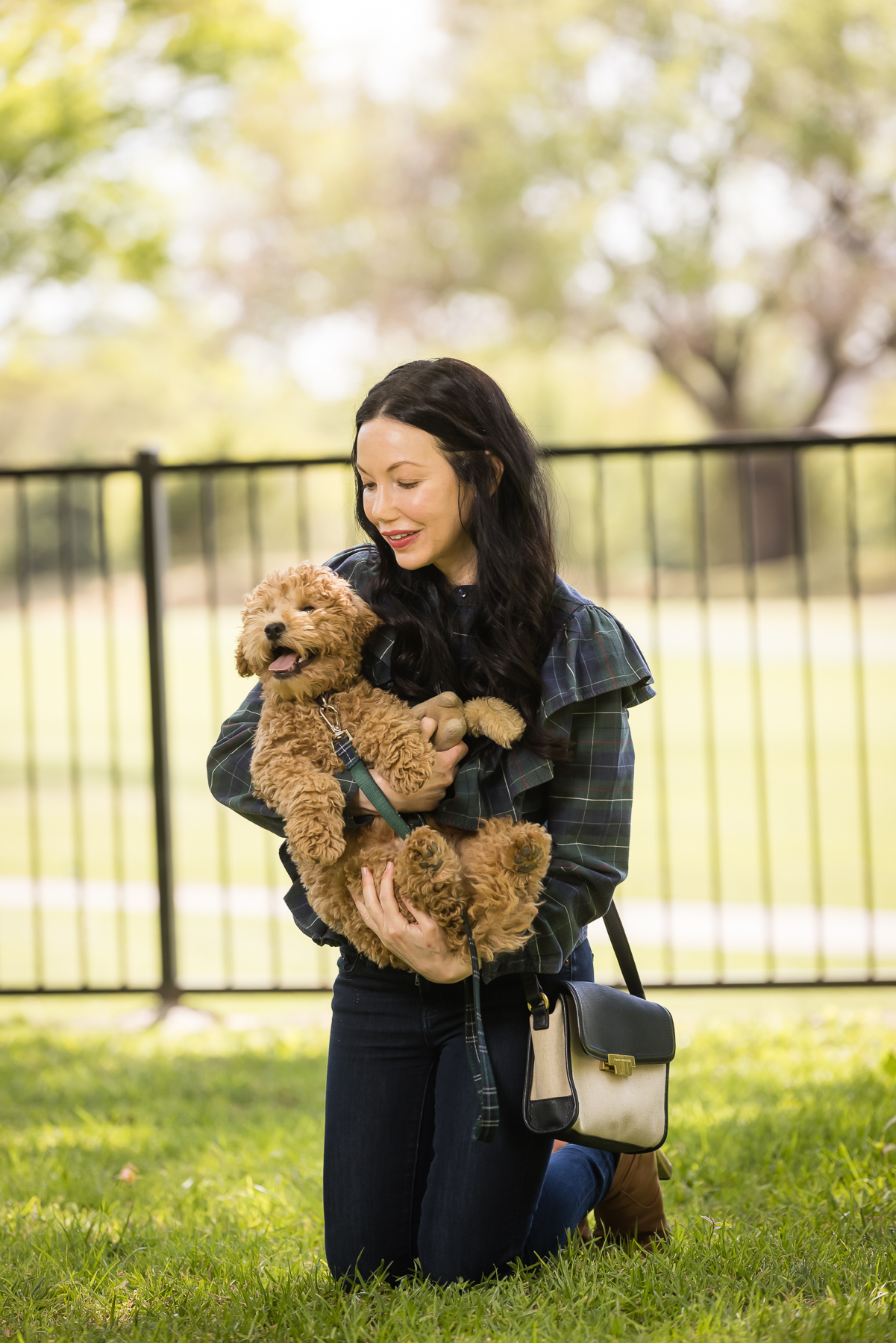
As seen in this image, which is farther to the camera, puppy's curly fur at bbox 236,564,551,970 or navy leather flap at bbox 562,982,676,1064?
navy leather flap at bbox 562,982,676,1064

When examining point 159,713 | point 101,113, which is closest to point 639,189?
point 101,113

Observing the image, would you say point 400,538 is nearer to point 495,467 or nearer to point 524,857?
point 495,467

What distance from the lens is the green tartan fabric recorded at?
2.29 metres

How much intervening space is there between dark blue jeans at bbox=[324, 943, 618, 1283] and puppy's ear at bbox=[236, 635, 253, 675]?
→ 2.02 ft

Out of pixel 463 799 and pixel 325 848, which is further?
pixel 463 799

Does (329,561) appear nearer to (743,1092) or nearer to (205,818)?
(743,1092)

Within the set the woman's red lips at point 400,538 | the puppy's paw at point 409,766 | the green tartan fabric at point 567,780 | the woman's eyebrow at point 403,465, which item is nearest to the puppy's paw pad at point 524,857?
the green tartan fabric at point 567,780

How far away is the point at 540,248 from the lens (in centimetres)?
2695

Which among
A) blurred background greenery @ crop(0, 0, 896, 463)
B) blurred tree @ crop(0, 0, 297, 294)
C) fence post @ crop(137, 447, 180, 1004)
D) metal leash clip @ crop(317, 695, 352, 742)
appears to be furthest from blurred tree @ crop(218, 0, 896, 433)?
metal leash clip @ crop(317, 695, 352, 742)

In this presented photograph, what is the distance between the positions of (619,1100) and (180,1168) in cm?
144

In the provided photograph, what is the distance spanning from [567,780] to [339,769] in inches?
17.3

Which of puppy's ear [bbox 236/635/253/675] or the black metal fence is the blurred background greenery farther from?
puppy's ear [bbox 236/635/253/675]

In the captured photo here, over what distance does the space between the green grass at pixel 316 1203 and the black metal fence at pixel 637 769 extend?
16.8 inches

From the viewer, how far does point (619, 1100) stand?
7.50 feet
